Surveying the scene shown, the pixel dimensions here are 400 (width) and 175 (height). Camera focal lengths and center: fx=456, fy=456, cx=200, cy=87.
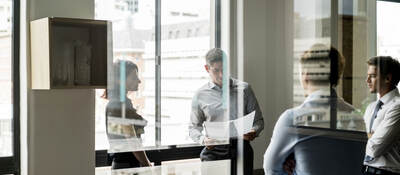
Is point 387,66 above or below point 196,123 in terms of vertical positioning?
above

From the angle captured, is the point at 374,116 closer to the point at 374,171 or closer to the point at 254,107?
the point at 374,171

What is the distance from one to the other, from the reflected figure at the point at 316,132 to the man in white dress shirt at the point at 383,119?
0.26 feet

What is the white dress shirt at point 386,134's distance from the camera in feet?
7.01

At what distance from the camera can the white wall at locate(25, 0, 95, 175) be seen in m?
2.72

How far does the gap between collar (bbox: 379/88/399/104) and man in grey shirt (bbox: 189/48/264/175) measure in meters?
0.91

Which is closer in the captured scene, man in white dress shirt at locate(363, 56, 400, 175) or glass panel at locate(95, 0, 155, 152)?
man in white dress shirt at locate(363, 56, 400, 175)

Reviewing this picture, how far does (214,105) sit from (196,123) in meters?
0.17

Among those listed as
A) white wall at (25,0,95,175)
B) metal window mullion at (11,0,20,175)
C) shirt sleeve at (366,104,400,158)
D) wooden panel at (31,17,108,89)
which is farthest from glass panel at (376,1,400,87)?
metal window mullion at (11,0,20,175)

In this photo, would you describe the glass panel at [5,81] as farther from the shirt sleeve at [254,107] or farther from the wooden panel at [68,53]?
the shirt sleeve at [254,107]

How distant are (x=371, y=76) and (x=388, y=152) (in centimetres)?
38

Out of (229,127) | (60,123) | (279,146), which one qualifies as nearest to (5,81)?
(60,123)

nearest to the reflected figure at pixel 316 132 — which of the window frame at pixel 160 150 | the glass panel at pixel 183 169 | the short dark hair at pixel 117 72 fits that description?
the glass panel at pixel 183 169

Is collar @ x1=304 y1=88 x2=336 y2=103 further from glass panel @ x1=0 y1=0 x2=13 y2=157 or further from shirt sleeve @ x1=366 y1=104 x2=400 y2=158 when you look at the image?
glass panel @ x1=0 y1=0 x2=13 y2=157

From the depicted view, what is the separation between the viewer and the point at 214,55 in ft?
9.80
